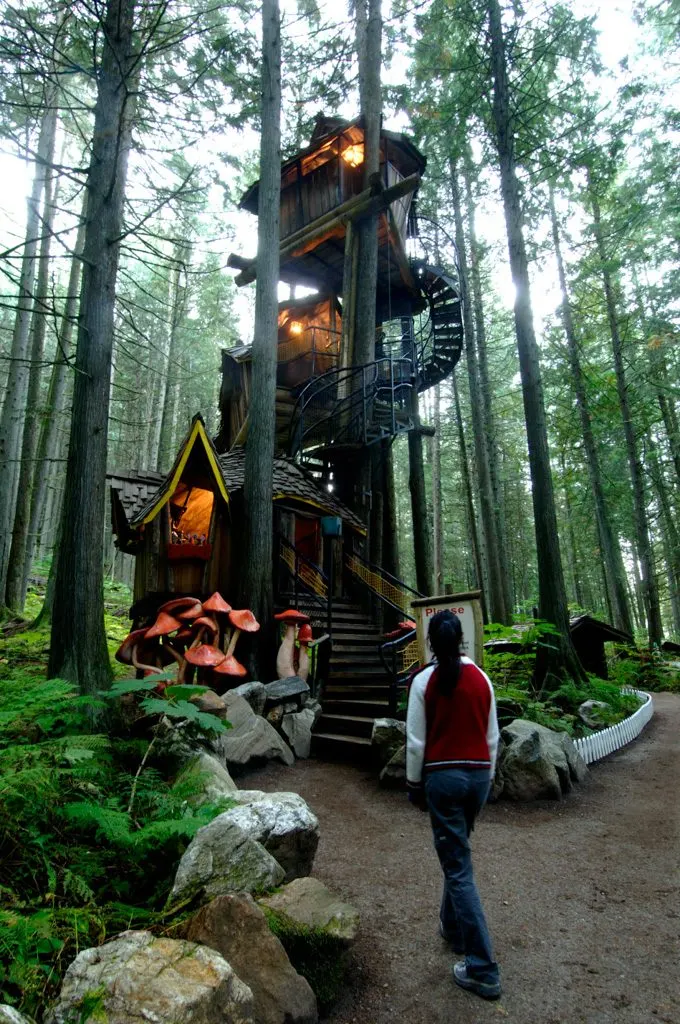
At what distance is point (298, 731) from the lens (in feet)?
24.9

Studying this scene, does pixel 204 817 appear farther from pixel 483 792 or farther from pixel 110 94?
pixel 110 94

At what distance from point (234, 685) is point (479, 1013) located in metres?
5.74

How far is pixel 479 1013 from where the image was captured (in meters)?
2.77

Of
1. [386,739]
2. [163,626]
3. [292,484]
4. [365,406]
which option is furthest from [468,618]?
[365,406]

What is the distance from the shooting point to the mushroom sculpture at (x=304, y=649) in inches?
331

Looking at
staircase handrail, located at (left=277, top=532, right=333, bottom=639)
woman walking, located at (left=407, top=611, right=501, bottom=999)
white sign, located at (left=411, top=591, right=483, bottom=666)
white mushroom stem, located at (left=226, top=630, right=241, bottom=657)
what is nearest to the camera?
woman walking, located at (left=407, top=611, right=501, bottom=999)

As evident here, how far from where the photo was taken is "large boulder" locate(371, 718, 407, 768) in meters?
6.82

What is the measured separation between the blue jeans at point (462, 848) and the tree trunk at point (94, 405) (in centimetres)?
387

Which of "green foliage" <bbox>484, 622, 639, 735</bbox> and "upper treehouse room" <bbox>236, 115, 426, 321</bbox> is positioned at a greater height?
"upper treehouse room" <bbox>236, 115, 426, 321</bbox>

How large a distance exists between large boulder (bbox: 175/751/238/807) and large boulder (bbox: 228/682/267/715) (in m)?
2.39

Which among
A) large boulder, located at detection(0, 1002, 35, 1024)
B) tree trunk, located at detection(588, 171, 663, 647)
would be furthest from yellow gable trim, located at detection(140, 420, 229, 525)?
tree trunk, located at detection(588, 171, 663, 647)

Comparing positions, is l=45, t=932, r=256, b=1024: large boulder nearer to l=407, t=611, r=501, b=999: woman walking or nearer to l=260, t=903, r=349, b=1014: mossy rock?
l=260, t=903, r=349, b=1014: mossy rock

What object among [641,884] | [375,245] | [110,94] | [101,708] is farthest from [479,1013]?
[375,245]

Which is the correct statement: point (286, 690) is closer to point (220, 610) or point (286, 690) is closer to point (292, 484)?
point (220, 610)
